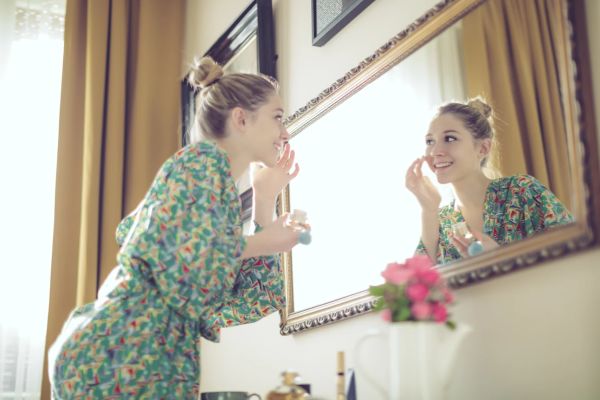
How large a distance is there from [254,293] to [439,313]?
0.63 meters

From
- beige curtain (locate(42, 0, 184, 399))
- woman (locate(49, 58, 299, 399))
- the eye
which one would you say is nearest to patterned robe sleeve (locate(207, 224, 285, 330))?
woman (locate(49, 58, 299, 399))

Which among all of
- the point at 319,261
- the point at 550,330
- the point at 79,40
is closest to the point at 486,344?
the point at 550,330

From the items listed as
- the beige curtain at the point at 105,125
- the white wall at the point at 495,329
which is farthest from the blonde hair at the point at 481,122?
the beige curtain at the point at 105,125

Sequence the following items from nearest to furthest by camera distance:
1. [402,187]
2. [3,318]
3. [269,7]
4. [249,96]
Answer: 1. [402,187]
2. [249,96]
3. [269,7]
4. [3,318]

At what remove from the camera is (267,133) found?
1754mm

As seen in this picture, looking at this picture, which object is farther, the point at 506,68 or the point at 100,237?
the point at 100,237

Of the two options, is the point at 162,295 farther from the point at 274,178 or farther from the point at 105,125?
the point at 105,125

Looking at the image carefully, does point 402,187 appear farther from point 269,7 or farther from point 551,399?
point 269,7

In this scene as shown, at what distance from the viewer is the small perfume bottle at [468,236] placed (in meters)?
1.40

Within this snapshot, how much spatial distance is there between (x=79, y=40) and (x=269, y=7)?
1064 millimetres

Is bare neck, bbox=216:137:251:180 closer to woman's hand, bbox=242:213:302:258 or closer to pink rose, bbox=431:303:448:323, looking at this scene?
woman's hand, bbox=242:213:302:258

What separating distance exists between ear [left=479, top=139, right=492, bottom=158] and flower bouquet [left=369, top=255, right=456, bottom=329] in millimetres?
287

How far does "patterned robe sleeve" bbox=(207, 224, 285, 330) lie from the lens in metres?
1.72

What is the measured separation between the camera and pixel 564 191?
1.22m
